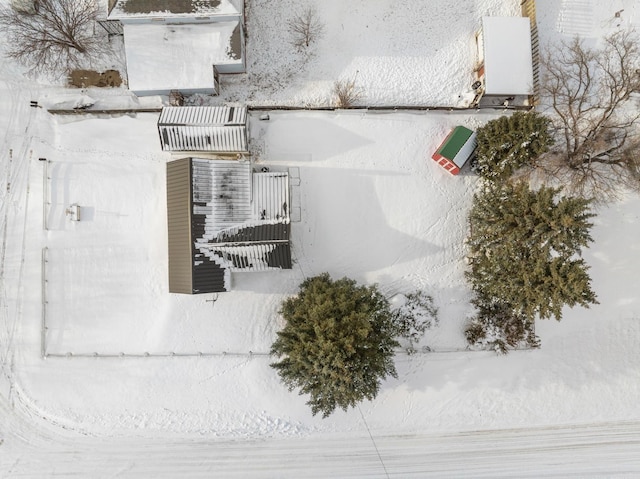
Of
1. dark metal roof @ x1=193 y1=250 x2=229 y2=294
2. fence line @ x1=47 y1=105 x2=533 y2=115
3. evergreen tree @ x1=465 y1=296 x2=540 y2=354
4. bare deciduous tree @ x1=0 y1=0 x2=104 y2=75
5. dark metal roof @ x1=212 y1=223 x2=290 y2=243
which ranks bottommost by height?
evergreen tree @ x1=465 y1=296 x2=540 y2=354

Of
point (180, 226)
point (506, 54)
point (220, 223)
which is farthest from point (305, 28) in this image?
point (180, 226)

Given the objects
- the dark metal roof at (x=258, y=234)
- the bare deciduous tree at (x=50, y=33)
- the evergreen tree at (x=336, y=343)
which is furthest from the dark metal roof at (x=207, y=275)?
the bare deciduous tree at (x=50, y=33)

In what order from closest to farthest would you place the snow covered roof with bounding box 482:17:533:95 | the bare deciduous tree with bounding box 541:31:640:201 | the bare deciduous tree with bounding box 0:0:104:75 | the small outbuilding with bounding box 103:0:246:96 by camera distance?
the small outbuilding with bounding box 103:0:246:96
the snow covered roof with bounding box 482:17:533:95
the bare deciduous tree with bounding box 0:0:104:75
the bare deciduous tree with bounding box 541:31:640:201

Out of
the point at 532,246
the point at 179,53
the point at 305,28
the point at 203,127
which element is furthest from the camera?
the point at 305,28

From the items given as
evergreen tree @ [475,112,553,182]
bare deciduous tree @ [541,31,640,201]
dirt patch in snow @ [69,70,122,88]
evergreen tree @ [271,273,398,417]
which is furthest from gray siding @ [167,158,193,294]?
bare deciduous tree @ [541,31,640,201]

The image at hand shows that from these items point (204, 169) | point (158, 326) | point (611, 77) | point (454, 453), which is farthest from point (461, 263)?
point (158, 326)

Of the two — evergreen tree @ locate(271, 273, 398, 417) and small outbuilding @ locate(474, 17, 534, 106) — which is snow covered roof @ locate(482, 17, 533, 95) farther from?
evergreen tree @ locate(271, 273, 398, 417)

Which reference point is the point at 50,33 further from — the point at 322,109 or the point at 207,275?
the point at 207,275
